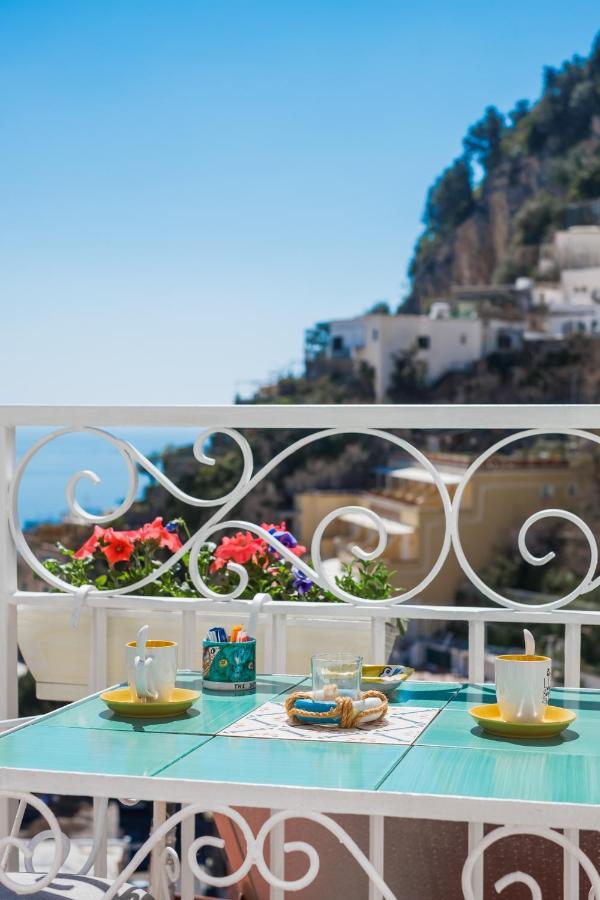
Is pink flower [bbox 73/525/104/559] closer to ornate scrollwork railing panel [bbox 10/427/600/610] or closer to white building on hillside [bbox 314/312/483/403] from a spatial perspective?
ornate scrollwork railing panel [bbox 10/427/600/610]

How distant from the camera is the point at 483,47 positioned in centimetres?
5362

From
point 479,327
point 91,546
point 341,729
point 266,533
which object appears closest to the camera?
point 341,729

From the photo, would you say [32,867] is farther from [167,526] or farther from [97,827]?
[167,526]

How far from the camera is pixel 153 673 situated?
1.40m

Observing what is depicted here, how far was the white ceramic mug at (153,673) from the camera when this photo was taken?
4.58 ft

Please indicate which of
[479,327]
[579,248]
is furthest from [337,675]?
[579,248]

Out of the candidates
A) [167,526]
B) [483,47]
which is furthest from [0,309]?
[167,526]

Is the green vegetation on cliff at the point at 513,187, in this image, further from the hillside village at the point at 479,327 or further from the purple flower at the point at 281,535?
the purple flower at the point at 281,535

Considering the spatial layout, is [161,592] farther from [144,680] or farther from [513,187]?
[513,187]

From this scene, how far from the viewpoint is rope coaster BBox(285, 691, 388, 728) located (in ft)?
4.33

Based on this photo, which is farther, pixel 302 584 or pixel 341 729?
pixel 302 584

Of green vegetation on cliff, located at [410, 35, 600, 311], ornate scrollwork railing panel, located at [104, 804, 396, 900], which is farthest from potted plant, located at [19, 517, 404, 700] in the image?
green vegetation on cliff, located at [410, 35, 600, 311]

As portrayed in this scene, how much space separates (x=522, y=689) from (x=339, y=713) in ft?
0.70

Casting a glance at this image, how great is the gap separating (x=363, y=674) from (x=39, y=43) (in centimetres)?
5519
